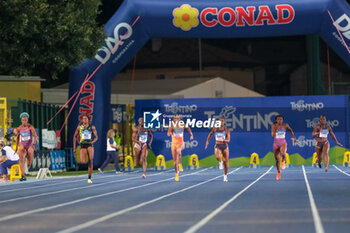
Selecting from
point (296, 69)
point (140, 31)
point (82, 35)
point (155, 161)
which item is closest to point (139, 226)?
point (82, 35)

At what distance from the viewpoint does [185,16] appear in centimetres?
3042

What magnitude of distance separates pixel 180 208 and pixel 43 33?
12.2 metres

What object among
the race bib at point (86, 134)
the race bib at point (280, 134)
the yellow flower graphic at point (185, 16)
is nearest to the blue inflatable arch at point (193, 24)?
the yellow flower graphic at point (185, 16)

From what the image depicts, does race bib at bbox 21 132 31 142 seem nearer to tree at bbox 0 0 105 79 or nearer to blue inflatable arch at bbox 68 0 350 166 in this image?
tree at bbox 0 0 105 79

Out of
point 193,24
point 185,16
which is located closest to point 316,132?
point 193,24

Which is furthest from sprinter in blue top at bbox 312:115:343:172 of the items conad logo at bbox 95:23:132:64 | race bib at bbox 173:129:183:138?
conad logo at bbox 95:23:132:64

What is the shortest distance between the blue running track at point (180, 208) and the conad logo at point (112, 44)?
1042 cm

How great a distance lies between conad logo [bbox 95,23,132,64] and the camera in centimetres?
3008

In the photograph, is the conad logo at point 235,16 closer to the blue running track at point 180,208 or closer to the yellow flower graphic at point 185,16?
the yellow flower graphic at point 185,16

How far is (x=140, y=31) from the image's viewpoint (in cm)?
3062

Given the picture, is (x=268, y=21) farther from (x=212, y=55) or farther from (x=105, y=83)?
(x=212, y=55)

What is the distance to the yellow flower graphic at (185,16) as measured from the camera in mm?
30406

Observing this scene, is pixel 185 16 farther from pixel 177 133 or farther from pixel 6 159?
pixel 6 159

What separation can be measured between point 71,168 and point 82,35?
8.78 metres
